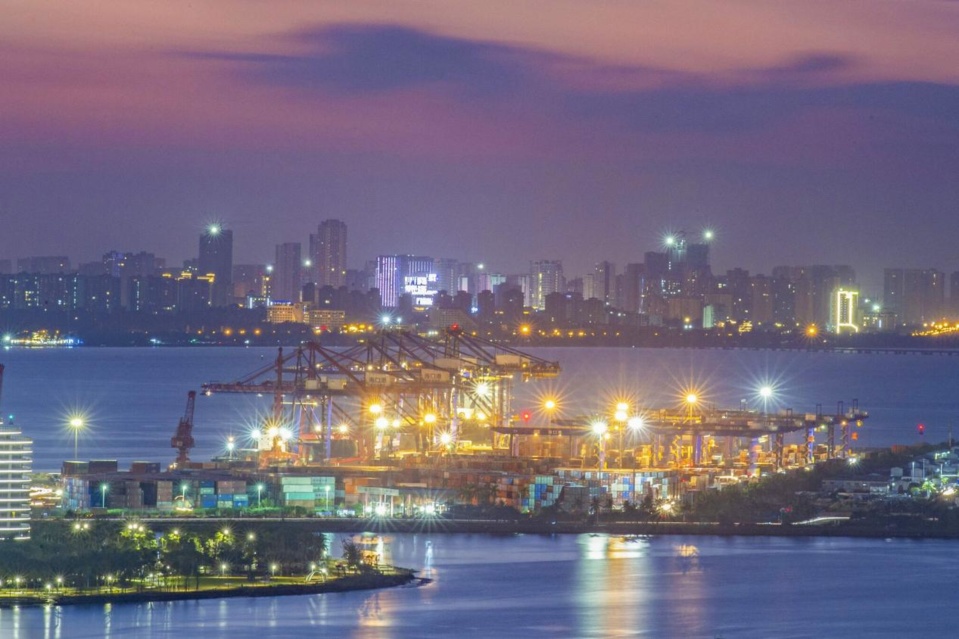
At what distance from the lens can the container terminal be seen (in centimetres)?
1706

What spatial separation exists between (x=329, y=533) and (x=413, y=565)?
1.84 m

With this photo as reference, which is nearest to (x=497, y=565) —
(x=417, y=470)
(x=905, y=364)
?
(x=417, y=470)

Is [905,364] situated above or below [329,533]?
above

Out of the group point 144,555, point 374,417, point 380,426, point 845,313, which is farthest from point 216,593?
point 845,313

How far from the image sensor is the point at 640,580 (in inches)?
546

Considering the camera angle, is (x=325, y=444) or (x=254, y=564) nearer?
(x=254, y=564)

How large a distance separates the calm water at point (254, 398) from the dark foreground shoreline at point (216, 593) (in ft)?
32.0

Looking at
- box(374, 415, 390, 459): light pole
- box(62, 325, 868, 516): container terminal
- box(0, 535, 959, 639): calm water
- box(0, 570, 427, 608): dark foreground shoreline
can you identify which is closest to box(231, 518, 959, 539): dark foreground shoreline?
box(0, 535, 959, 639): calm water

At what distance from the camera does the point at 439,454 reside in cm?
2038

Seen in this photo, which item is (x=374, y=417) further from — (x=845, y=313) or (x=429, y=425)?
(x=845, y=313)

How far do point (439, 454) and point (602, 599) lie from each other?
7424 mm

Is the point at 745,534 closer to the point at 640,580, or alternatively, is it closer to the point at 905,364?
the point at 640,580

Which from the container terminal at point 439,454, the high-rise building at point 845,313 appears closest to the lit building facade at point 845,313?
the high-rise building at point 845,313

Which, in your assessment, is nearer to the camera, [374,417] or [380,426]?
[380,426]
